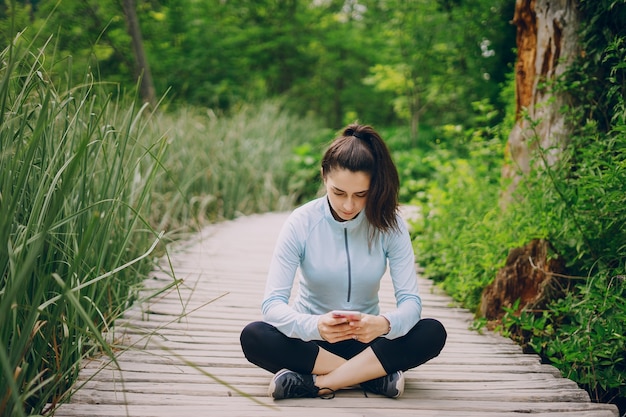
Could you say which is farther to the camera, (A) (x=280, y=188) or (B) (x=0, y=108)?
(A) (x=280, y=188)

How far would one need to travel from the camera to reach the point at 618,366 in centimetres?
289

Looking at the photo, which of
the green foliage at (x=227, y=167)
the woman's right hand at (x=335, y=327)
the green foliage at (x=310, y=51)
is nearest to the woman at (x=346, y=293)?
the woman's right hand at (x=335, y=327)

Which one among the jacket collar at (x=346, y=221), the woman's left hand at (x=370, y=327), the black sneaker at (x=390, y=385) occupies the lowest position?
the black sneaker at (x=390, y=385)

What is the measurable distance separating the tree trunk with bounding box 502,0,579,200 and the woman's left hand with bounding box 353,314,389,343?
1.64 m

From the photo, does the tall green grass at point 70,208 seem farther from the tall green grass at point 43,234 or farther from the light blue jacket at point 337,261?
the light blue jacket at point 337,261

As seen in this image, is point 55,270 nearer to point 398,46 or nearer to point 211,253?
point 211,253

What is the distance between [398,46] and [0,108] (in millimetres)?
9831

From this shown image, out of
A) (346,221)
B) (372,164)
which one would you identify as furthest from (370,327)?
(372,164)

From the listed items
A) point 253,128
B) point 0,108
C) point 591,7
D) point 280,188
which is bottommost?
point 280,188

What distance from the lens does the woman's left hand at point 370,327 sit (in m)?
2.30

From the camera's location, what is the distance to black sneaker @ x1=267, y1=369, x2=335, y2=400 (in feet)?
7.79

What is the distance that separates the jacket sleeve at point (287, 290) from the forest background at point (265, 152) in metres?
0.57

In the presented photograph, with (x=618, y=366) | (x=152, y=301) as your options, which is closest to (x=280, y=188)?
(x=152, y=301)

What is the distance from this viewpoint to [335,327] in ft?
7.54
